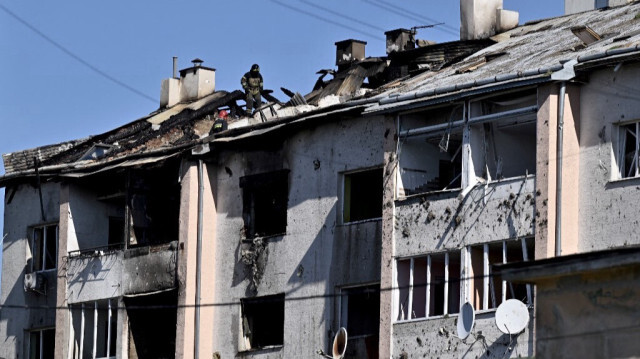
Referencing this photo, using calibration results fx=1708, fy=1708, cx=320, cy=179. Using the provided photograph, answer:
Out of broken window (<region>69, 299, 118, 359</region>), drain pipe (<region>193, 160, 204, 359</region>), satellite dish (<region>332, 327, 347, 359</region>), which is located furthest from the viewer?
broken window (<region>69, 299, 118, 359</region>)

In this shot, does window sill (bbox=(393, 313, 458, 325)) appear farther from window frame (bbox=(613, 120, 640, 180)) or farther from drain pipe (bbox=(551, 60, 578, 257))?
window frame (bbox=(613, 120, 640, 180))

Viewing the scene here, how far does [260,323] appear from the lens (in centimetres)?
4169

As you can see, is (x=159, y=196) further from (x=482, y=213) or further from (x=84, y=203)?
(x=482, y=213)

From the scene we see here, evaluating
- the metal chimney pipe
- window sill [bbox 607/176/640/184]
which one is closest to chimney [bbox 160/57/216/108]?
the metal chimney pipe

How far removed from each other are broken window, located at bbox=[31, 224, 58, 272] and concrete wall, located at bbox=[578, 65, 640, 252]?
18428 mm

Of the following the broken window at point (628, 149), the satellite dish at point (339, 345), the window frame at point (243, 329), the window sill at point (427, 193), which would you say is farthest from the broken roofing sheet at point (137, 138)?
the broken window at point (628, 149)

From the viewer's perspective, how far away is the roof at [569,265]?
78.9 feet

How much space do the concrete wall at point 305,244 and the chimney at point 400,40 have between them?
862cm

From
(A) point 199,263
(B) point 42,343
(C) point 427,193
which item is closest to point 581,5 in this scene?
(C) point 427,193

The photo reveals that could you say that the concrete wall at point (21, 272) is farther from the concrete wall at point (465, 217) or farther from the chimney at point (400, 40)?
the concrete wall at point (465, 217)

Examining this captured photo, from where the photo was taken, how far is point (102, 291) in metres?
45.1

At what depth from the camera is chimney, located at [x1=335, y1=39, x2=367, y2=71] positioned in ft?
166

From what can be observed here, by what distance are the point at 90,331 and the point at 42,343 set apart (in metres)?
2.32

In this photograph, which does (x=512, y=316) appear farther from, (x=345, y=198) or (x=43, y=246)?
(x=43, y=246)
